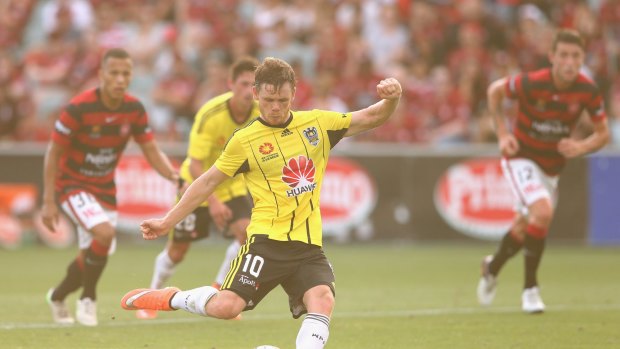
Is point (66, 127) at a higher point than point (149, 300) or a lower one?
higher

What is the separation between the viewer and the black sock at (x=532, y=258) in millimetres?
11555

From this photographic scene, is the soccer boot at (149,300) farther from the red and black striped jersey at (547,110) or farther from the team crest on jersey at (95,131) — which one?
the red and black striped jersey at (547,110)

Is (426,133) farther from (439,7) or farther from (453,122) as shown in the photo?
(439,7)

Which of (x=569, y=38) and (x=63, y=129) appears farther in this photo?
(x=569, y=38)

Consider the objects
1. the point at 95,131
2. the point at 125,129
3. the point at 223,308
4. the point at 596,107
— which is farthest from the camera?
the point at 596,107

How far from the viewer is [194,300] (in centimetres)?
822

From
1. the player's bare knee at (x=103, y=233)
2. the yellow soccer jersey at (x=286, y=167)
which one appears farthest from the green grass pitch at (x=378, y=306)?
the yellow soccer jersey at (x=286, y=167)

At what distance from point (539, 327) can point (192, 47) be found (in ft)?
Answer: 43.1

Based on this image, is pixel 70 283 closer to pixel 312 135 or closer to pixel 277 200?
pixel 277 200

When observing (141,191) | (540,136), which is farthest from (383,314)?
(141,191)

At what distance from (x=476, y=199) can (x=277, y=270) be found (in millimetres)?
10880

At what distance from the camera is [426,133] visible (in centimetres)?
1995

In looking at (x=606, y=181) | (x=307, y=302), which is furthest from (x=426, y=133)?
(x=307, y=302)

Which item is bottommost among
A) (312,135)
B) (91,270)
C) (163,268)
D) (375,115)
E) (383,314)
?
(383,314)
